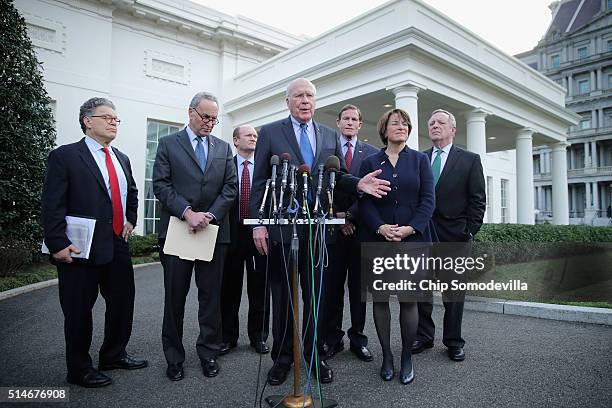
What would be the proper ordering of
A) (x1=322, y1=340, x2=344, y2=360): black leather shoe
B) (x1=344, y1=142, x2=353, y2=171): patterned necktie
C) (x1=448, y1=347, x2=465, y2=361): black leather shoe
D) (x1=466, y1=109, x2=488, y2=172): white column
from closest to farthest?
(x1=448, y1=347, x2=465, y2=361): black leather shoe, (x1=322, y1=340, x2=344, y2=360): black leather shoe, (x1=344, y1=142, x2=353, y2=171): patterned necktie, (x1=466, y1=109, x2=488, y2=172): white column

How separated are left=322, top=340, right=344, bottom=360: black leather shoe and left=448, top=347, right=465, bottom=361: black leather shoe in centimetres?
102

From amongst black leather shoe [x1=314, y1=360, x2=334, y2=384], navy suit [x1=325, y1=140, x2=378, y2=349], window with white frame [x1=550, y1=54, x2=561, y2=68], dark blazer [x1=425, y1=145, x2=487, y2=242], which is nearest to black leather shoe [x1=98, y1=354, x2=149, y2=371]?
black leather shoe [x1=314, y1=360, x2=334, y2=384]

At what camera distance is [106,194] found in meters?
3.43

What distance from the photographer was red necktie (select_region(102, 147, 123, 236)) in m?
3.51

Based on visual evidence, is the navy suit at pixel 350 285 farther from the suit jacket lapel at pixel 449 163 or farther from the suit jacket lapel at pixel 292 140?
the suit jacket lapel at pixel 449 163

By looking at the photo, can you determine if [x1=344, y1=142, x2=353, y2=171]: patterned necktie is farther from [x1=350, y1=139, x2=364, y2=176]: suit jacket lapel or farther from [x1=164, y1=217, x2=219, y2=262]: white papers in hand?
[x1=164, y1=217, x2=219, y2=262]: white papers in hand

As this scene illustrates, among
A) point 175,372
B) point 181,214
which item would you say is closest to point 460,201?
point 181,214

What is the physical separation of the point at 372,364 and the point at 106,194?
270cm

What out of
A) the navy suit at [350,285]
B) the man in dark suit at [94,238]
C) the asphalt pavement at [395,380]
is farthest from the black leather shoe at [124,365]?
the navy suit at [350,285]

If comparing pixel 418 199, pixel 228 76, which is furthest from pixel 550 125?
pixel 418 199

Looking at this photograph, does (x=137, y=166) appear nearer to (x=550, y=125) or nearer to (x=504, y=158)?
(x=550, y=125)

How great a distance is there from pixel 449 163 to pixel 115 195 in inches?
123

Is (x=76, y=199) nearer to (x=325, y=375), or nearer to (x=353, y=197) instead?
(x=353, y=197)

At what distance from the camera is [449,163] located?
415 cm
